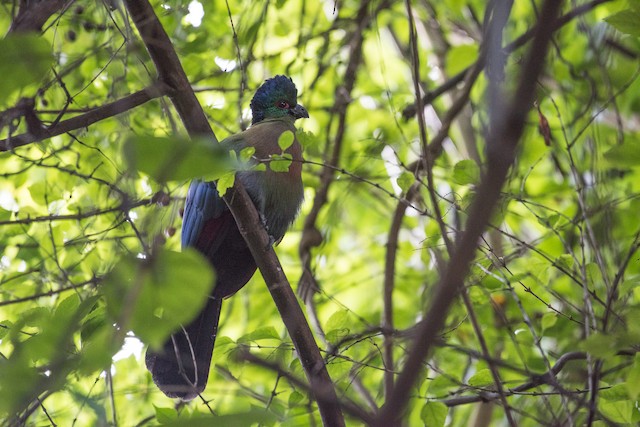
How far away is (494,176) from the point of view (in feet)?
3.67

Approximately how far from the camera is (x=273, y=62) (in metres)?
4.99

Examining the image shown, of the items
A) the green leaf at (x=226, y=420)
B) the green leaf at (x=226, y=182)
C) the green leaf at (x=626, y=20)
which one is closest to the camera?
the green leaf at (x=226, y=420)

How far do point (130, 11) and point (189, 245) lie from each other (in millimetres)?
1536

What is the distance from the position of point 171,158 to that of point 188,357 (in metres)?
2.31

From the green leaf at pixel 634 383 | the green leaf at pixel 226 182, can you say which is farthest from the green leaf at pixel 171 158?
the green leaf at pixel 634 383

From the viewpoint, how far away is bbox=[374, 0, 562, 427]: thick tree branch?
3.62 feet

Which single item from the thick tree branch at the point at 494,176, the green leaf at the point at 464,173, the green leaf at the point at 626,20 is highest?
the green leaf at the point at 626,20

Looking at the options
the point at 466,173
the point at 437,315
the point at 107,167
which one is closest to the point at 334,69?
the point at 107,167

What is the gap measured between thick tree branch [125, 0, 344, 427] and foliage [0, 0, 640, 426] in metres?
0.07

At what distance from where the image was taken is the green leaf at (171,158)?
128 centimetres

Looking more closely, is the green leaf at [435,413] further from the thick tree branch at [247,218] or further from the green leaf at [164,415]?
the green leaf at [164,415]

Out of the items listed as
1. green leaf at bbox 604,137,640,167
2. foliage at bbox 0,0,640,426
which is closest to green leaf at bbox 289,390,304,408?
foliage at bbox 0,0,640,426

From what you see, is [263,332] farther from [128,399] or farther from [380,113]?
[380,113]

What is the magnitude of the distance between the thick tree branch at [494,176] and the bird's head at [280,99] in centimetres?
318
